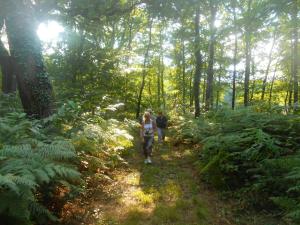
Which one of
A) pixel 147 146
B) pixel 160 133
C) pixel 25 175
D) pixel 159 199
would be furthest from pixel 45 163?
pixel 160 133

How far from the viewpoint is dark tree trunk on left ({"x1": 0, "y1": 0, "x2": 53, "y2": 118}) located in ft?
24.8

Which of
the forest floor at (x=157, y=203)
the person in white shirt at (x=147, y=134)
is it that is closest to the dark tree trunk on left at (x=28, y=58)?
the forest floor at (x=157, y=203)

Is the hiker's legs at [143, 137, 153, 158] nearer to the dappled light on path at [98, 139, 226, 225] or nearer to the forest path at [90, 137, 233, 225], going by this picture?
the dappled light on path at [98, 139, 226, 225]

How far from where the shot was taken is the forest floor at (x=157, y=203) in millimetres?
5488

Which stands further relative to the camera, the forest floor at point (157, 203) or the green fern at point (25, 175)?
the forest floor at point (157, 203)

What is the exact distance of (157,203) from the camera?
20.7ft

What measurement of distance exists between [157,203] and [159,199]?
240 mm

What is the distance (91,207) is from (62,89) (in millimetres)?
Answer: 7731

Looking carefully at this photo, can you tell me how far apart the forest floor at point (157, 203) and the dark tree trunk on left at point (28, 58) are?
107 inches

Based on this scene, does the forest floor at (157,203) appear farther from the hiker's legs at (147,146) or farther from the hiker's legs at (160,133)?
the hiker's legs at (160,133)

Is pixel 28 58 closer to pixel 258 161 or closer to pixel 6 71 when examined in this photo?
pixel 6 71

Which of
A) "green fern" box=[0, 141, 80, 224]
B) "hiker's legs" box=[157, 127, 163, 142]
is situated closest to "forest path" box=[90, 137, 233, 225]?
"green fern" box=[0, 141, 80, 224]

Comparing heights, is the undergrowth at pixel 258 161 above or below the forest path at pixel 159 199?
above

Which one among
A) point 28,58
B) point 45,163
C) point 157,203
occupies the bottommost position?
point 157,203
